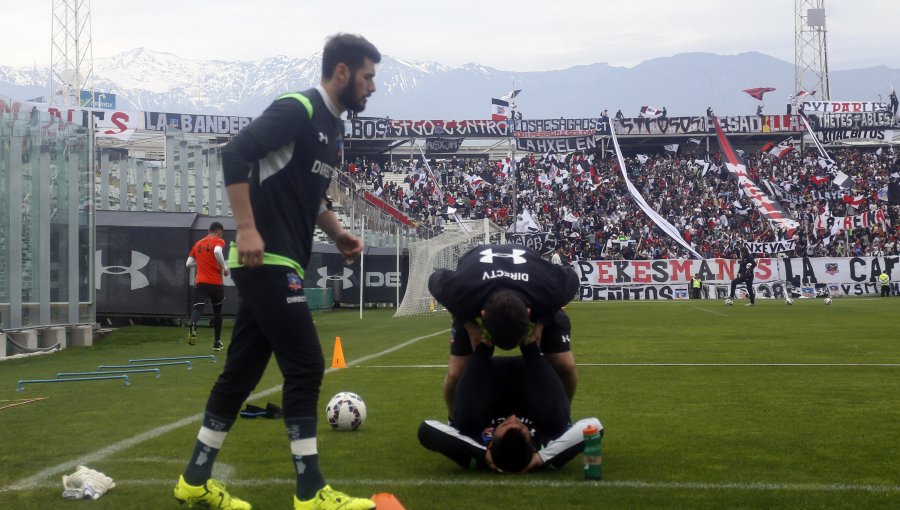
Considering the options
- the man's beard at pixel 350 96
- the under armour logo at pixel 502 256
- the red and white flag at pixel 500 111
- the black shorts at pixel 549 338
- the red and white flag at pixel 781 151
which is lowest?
the black shorts at pixel 549 338

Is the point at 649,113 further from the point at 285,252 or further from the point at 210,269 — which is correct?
the point at 285,252

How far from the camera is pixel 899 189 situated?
2082 inches

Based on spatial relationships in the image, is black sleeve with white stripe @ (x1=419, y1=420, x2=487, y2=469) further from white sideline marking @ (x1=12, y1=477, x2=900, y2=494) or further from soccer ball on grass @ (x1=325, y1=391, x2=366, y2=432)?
soccer ball on grass @ (x1=325, y1=391, x2=366, y2=432)

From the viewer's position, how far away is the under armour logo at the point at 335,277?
1325 inches

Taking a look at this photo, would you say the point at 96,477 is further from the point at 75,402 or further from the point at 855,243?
the point at 855,243

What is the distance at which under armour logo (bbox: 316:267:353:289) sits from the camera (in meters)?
33.7

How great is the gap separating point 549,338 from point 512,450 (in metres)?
0.83

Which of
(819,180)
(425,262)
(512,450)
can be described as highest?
(819,180)

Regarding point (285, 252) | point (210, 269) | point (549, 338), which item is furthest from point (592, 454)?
point (210, 269)

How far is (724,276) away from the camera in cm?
4603

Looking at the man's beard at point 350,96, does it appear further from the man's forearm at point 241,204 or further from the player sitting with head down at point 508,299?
the player sitting with head down at point 508,299

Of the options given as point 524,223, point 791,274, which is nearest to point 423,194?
point 524,223

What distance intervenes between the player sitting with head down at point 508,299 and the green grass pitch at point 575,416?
0.70m

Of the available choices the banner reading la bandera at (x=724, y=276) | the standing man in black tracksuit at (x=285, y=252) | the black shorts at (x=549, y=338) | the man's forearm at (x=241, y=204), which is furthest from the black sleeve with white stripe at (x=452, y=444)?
the banner reading la bandera at (x=724, y=276)
